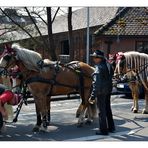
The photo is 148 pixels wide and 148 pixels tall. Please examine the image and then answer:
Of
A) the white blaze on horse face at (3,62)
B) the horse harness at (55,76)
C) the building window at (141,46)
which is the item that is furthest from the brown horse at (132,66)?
the building window at (141,46)

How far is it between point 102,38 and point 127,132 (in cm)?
1509

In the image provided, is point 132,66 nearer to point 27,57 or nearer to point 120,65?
point 120,65

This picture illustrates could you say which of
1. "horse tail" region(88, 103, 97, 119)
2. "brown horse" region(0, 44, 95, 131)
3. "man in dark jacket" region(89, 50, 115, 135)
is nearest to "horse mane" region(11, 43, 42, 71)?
"brown horse" region(0, 44, 95, 131)

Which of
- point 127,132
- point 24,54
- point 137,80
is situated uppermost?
point 24,54

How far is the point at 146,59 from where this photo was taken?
11078mm

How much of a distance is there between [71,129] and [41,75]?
4.66 ft

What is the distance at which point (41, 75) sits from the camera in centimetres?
879

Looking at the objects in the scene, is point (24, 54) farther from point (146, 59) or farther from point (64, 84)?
point (146, 59)

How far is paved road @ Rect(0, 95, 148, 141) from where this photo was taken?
8117mm

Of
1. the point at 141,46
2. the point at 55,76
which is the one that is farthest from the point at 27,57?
the point at 141,46
